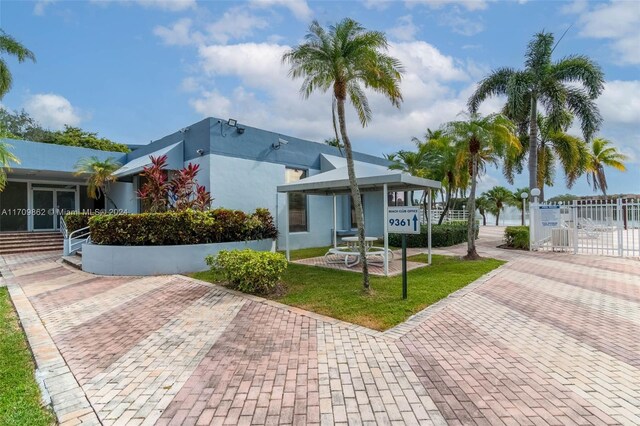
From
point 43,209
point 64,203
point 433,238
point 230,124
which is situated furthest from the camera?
point 64,203

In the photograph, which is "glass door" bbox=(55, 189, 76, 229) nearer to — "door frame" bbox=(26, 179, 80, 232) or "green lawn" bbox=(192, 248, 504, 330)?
"door frame" bbox=(26, 179, 80, 232)

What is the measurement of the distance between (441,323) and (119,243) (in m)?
9.27

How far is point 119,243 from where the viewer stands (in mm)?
10227

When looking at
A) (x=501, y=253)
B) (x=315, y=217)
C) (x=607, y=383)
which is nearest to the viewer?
(x=607, y=383)

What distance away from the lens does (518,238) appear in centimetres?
1534

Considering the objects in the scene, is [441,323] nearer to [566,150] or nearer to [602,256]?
[602,256]

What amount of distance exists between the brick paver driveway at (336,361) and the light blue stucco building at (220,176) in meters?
6.83

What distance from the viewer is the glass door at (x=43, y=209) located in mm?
18656

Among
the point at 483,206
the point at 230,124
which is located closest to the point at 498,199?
the point at 483,206

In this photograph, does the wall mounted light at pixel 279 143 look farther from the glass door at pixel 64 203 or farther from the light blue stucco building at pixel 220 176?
the glass door at pixel 64 203

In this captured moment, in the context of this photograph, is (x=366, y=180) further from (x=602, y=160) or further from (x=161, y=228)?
(x=602, y=160)

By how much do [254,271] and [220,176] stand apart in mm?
6523

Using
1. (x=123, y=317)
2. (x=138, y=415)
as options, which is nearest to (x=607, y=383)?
(x=138, y=415)

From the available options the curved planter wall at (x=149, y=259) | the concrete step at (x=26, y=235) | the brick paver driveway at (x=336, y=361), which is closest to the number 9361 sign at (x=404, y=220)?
the brick paver driveway at (x=336, y=361)
